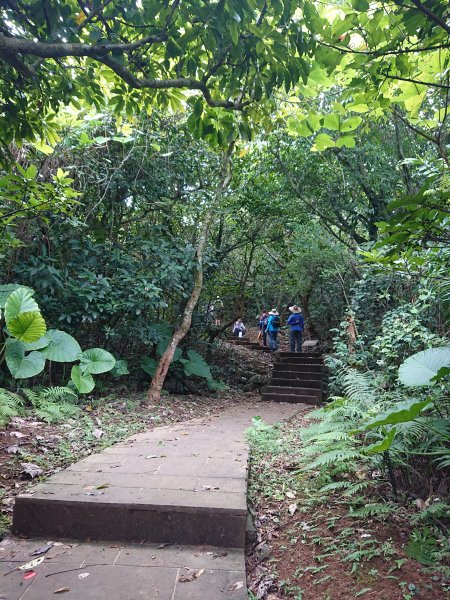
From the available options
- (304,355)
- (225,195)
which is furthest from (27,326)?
(304,355)

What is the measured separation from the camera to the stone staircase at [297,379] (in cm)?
980

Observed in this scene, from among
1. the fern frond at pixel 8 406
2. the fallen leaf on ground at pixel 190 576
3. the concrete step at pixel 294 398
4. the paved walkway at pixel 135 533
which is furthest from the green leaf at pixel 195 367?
the fallen leaf on ground at pixel 190 576

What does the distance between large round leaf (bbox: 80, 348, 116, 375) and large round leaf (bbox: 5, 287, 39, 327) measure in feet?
5.17

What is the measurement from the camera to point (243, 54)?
2.44 m

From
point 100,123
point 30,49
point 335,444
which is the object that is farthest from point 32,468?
point 100,123

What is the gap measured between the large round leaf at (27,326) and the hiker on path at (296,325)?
8.42 meters

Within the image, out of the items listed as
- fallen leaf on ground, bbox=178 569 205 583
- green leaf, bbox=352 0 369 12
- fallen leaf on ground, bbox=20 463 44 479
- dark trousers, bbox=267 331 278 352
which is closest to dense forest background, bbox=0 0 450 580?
green leaf, bbox=352 0 369 12

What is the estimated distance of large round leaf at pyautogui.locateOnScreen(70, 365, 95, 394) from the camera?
20.6ft

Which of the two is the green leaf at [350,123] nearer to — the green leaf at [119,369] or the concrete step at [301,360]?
the green leaf at [119,369]

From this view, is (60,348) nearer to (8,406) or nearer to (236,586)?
(8,406)

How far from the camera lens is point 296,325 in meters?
12.6

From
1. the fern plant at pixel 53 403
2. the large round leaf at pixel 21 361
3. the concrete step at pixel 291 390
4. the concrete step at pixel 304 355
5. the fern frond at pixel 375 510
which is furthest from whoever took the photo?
the concrete step at pixel 304 355

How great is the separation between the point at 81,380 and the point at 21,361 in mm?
914

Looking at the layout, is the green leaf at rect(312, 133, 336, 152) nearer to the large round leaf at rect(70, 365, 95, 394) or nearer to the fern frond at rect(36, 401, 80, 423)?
the fern frond at rect(36, 401, 80, 423)
